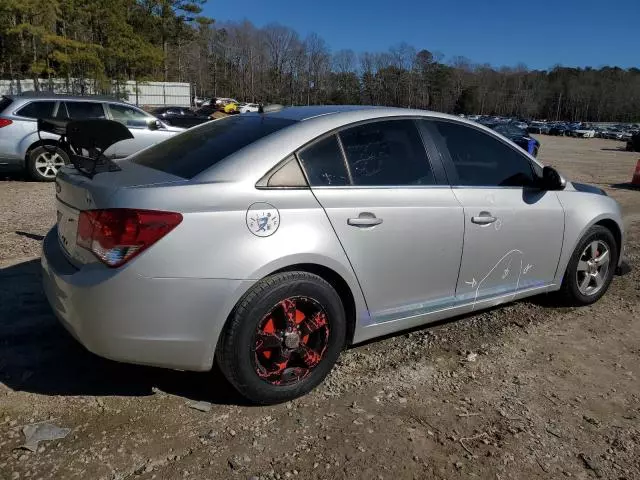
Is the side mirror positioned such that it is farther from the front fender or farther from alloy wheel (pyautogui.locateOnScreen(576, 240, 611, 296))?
alloy wheel (pyautogui.locateOnScreen(576, 240, 611, 296))

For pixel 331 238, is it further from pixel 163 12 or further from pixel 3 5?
pixel 163 12

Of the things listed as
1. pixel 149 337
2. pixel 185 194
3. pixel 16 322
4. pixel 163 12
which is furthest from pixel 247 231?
pixel 163 12

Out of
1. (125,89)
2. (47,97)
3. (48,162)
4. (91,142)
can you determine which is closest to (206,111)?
(125,89)

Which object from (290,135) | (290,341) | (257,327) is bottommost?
(290,341)

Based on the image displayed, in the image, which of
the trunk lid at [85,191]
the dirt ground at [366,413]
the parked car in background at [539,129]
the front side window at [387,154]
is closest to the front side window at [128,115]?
the dirt ground at [366,413]

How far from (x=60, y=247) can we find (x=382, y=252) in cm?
179

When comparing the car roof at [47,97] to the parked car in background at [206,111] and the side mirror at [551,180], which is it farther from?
the parked car in background at [206,111]

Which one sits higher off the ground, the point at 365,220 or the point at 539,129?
the point at 365,220

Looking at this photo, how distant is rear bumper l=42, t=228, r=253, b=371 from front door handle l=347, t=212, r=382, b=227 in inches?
27.7

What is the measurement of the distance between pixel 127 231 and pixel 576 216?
328 cm

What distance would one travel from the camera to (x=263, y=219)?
8.78 feet

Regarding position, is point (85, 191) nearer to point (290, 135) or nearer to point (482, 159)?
point (290, 135)

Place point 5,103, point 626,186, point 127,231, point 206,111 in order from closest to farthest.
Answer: point 127,231
point 5,103
point 626,186
point 206,111

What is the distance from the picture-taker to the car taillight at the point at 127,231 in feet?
8.07
